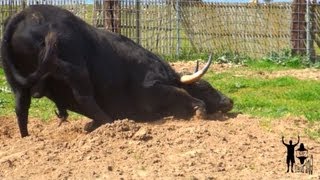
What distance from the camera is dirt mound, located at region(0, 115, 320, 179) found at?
698 centimetres

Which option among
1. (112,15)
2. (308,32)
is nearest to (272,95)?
(308,32)

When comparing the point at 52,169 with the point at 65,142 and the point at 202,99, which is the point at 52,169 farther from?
the point at 202,99

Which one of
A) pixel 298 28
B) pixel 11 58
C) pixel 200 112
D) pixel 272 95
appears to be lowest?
pixel 272 95

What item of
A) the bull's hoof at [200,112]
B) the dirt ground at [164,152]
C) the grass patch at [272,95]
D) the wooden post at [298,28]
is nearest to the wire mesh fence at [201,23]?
the wooden post at [298,28]

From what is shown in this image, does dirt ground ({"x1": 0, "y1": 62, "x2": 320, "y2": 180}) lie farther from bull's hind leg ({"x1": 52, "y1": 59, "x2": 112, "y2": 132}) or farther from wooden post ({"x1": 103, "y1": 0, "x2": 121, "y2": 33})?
wooden post ({"x1": 103, "y1": 0, "x2": 121, "y2": 33})

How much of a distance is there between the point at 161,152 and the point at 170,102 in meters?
1.87

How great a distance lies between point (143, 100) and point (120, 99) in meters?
0.28

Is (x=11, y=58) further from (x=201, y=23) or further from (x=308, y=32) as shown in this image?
(x=201, y=23)

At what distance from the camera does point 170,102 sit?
9.31m

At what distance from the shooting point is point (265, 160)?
7.31m

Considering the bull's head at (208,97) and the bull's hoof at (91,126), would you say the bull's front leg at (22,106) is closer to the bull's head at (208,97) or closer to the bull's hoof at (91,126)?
the bull's hoof at (91,126)

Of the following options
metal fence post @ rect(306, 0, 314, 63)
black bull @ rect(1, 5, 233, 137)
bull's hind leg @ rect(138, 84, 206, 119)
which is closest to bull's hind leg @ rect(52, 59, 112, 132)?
black bull @ rect(1, 5, 233, 137)

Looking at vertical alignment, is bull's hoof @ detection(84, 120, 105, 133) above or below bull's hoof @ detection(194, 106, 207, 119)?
below

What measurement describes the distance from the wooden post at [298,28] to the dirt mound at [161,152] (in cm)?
1132
